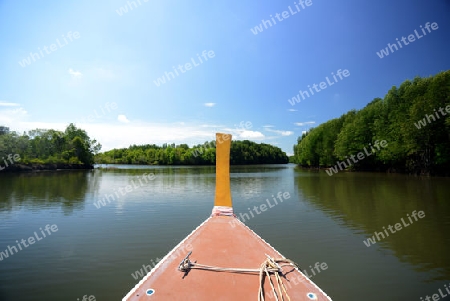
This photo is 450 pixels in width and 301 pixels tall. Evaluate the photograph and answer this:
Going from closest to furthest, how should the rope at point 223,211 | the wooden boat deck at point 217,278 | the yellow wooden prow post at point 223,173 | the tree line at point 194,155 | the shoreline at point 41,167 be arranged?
the wooden boat deck at point 217,278 < the rope at point 223,211 < the yellow wooden prow post at point 223,173 < the shoreline at point 41,167 < the tree line at point 194,155

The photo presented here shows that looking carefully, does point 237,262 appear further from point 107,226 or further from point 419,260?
point 107,226

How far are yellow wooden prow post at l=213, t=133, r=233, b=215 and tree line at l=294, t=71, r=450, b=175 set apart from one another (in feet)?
86.9

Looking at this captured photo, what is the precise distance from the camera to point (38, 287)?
4.52 meters

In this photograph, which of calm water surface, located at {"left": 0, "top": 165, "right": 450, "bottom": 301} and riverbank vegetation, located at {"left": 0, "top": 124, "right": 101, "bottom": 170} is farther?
riverbank vegetation, located at {"left": 0, "top": 124, "right": 101, "bottom": 170}

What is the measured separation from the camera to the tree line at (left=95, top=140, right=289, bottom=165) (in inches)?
4021

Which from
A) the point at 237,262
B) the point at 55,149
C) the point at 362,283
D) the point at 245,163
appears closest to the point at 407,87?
the point at 362,283

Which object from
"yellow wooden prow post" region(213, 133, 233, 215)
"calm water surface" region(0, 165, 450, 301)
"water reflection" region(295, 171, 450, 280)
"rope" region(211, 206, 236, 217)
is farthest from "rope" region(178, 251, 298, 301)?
"water reflection" region(295, 171, 450, 280)

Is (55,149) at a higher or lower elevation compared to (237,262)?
higher

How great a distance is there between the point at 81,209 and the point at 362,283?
1122 cm

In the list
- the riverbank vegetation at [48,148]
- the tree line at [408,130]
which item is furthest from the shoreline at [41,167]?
the tree line at [408,130]

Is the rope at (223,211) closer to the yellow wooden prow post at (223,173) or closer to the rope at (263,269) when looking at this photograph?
the yellow wooden prow post at (223,173)

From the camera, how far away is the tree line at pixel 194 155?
102m

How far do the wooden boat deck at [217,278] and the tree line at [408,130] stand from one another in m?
28.4

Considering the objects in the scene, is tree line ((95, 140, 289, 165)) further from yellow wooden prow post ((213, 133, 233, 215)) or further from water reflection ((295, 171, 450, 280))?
yellow wooden prow post ((213, 133, 233, 215))
